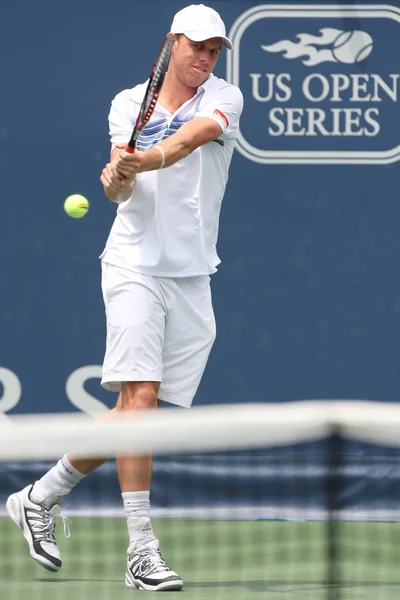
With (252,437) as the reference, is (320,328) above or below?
above

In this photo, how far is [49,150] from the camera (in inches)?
225

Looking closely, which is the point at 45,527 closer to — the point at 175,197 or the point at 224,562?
the point at 224,562

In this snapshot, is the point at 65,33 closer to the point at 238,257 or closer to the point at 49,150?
the point at 49,150

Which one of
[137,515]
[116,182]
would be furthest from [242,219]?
[137,515]

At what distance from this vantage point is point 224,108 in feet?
14.6

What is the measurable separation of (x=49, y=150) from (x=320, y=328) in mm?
1209

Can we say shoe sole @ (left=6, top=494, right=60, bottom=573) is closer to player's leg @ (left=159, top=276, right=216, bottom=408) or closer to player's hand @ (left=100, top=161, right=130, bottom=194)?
player's leg @ (left=159, top=276, right=216, bottom=408)

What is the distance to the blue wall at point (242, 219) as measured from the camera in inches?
224

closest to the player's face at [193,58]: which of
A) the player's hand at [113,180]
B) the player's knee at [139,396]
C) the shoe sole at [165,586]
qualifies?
the player's hand at [113,180]

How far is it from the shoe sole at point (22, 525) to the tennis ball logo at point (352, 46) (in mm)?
2168

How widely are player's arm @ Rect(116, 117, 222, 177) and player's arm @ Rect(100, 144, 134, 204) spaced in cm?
3

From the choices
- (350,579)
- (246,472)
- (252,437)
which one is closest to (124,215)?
(246,472)

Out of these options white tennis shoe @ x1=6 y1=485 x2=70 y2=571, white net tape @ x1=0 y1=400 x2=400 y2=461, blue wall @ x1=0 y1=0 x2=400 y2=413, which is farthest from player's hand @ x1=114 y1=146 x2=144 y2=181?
blue wall @ x1=0 y1=0 x2=400 y2=413

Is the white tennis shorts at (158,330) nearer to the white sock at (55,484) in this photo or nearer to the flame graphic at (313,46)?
the white sock at (55,484)
